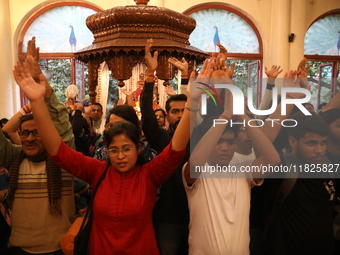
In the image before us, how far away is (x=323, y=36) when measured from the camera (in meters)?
7.33

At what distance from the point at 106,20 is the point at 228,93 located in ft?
5.74

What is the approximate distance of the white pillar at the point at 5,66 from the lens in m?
6.19

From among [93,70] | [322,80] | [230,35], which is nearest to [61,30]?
[230,35]

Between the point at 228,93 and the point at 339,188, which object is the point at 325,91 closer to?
the point at 339,188

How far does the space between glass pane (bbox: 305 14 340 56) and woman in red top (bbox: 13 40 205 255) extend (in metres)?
6.89

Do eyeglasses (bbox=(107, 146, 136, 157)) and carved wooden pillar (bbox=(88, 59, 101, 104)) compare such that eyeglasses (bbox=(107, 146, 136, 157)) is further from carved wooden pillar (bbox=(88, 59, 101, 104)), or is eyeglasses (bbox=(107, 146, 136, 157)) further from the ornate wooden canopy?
carved wooden pillar (bbox=(88, 59, 101, 104))

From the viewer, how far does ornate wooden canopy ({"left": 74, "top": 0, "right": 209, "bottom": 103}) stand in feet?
9.22

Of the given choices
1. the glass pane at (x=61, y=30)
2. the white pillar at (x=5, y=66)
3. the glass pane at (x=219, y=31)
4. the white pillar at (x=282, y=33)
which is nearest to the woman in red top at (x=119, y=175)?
the white pillar at (x=5, y=66)

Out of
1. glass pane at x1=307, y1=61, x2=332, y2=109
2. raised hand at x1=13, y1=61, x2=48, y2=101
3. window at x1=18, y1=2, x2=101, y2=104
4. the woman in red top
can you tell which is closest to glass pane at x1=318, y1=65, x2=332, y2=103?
glass pane at x1=307, y1=61, x2=332, y2=109

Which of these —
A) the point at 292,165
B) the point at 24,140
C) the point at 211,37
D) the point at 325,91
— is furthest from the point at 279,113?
the point at 325,91

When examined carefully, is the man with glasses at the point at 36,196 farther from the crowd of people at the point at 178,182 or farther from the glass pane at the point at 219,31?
the glass pane at the point at 219,31

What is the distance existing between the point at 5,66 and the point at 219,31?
4447 millimetres

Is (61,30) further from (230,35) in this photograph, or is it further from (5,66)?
(230,35)

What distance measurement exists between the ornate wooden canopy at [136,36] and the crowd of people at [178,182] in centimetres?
97
